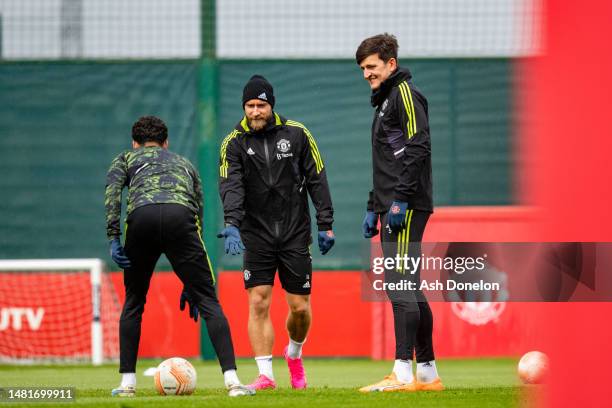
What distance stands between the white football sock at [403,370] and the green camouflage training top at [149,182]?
1.64 m

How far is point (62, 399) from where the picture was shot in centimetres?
681

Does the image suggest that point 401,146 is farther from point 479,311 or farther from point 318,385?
point 479,311

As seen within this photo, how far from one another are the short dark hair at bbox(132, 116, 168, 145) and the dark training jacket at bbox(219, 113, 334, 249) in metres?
0.46

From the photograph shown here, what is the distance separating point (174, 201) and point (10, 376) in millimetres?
4122

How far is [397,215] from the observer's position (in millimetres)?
6750

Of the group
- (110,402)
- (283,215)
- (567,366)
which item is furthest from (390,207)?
(567,366)

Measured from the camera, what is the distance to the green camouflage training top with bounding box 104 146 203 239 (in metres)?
7.06

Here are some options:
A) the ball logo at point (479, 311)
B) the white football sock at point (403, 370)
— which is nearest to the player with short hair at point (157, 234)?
the white football sock at point (403, 370)

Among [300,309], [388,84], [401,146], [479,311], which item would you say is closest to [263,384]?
[300,309]

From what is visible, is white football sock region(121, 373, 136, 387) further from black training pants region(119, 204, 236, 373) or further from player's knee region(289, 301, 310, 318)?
player's knee region(289, 301, 310, 318)

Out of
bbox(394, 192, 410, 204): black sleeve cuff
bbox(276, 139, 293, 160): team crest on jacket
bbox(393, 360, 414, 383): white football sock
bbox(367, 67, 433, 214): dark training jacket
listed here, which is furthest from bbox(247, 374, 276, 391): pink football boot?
bbox(394, 192, 410, 204): black sleeve cuff

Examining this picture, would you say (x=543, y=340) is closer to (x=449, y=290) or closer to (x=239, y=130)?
(x=239, y=130)

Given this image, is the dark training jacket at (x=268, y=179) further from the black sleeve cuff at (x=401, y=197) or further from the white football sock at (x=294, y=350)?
the black sleeve cuff at (x=401, y=197)

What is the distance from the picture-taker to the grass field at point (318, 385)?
616 centimetres
